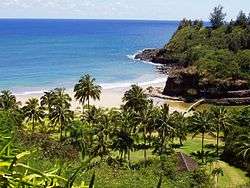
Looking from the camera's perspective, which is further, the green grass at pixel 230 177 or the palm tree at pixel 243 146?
the palm tree at pixel 243 146

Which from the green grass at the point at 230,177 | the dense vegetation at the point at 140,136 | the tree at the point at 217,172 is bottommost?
the green grass at the point at 230,177

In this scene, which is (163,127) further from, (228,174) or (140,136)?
(140,136)

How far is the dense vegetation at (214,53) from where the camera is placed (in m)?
109

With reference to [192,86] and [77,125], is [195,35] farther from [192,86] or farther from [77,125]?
[77,125]

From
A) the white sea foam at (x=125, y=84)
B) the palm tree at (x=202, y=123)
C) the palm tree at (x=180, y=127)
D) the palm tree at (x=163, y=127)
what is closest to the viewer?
the palm tree at (x=163, y=127)

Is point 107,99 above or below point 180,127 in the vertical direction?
above

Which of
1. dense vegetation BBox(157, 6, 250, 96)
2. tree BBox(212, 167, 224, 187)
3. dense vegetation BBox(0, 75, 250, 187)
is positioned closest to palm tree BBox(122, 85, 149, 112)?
dense vegetation BBox(0, 75, 250, 187)

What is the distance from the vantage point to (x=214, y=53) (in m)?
129

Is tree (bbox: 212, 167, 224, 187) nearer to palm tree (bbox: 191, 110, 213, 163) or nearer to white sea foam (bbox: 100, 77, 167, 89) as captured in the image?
palm tree (bbox: 191, 110, 213, 163)

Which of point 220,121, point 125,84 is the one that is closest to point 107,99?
point 125,84

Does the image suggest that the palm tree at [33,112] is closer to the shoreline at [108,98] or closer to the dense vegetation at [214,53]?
the shoreline at [108,98]

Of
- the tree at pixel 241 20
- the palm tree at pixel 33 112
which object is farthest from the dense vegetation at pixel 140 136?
the tree at pixel 241 20

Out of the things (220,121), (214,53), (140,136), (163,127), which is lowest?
(140,136)

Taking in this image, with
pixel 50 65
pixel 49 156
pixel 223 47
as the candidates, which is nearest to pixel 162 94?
pixel 223 47
